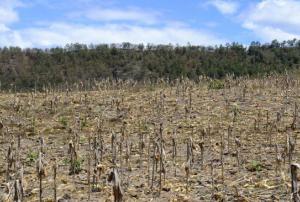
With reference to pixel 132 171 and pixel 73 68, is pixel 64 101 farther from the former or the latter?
pixel 73 68

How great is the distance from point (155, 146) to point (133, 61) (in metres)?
45.8

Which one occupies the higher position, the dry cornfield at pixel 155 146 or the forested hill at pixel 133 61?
the forested hill at pixel 133 61

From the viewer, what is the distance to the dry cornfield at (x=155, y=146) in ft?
20.3

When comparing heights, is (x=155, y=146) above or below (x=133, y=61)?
below

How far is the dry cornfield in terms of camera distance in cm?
618

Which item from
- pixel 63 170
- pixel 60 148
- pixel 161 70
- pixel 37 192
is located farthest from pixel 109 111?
pixel 161 70

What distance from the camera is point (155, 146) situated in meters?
6.49

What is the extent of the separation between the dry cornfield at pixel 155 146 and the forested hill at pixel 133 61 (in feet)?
87.1

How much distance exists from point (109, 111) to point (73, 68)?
115ft

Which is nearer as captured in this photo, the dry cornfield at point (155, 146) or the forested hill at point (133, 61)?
the dry cornfield at point (155, 146)

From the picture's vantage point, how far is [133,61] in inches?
2048

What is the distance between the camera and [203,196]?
5980mm

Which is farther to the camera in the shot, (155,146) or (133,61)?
(133,61)

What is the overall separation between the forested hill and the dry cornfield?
2655cm
